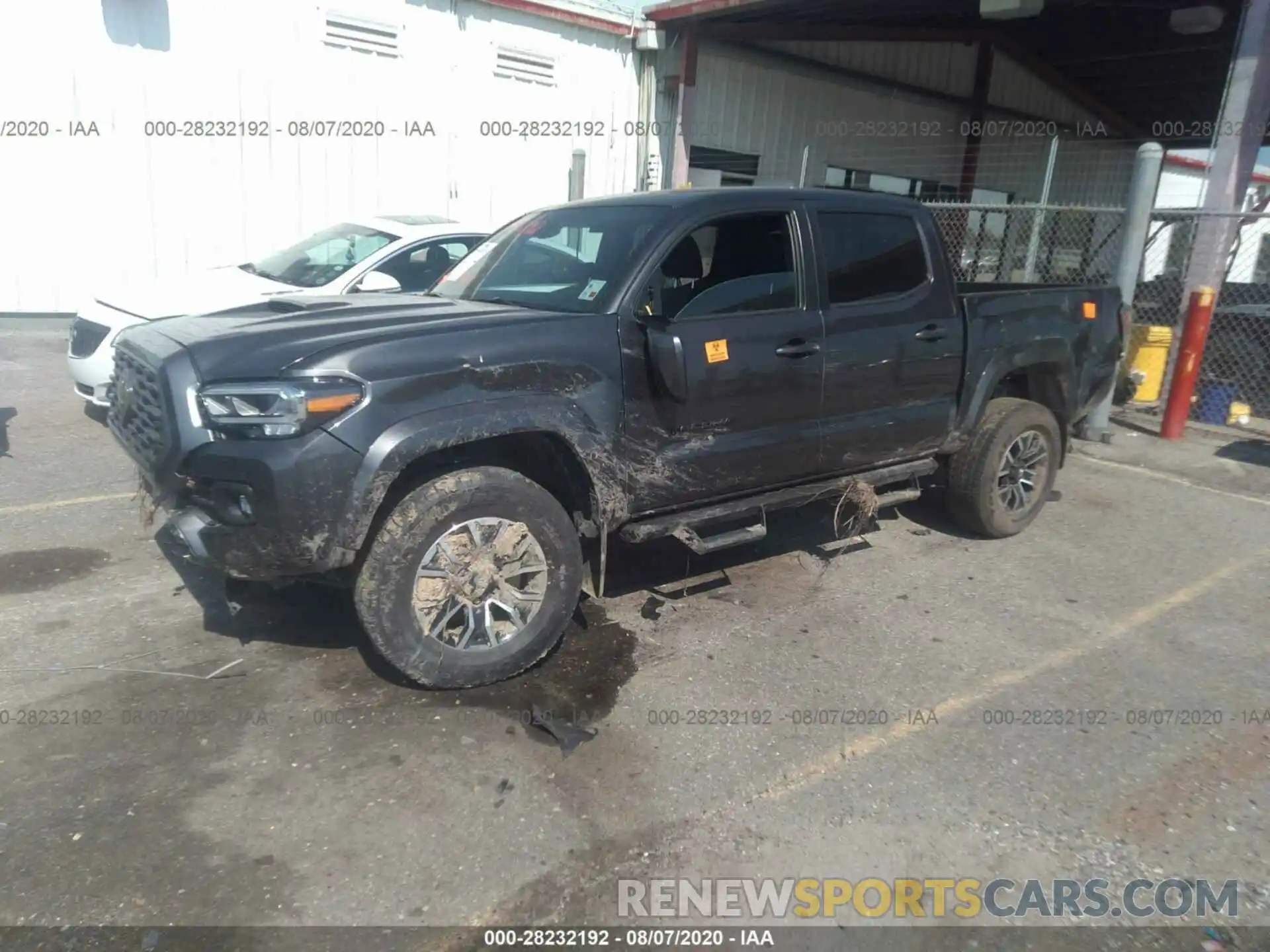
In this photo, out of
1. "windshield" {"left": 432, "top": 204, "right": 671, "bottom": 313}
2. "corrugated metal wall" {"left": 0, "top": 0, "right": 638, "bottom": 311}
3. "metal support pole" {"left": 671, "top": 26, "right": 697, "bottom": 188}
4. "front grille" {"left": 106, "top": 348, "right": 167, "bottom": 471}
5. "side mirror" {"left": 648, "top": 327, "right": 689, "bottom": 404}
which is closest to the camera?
"front grille" {"left": 106, "top": 348, "right": 167, "bottom": 471}

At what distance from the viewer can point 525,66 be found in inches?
493

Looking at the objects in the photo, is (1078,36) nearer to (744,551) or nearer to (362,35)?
(362,35)

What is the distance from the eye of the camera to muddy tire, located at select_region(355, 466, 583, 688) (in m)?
3.43

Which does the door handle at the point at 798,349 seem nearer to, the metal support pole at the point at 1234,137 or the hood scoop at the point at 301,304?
the hood scoop at the point at 301,304

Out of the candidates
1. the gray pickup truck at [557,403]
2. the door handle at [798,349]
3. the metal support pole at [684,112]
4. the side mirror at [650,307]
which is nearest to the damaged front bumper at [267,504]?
the gray pickup truck at [557,403]

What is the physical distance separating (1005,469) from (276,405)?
4.17 m

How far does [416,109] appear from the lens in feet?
39.0

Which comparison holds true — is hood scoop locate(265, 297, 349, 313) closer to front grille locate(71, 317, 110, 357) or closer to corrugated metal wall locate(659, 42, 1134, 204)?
front grille locate(71, 317, 110, 357)

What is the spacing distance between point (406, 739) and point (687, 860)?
115 cm

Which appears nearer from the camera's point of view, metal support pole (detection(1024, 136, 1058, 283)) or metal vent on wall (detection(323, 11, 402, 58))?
metal support pole (detection(1024, 136, 1058, 283))

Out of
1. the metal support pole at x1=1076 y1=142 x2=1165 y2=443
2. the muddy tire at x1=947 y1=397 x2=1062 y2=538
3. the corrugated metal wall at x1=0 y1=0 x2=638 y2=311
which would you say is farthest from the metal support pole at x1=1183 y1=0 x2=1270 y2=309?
the corrugated metal wall at x1=0 y1=0 x2=638 y2=311

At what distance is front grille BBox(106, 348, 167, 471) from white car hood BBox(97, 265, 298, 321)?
292cm

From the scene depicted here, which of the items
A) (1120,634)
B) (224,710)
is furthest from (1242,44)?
(224,710)

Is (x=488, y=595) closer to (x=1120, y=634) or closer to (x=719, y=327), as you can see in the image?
(x=719, y=327)
